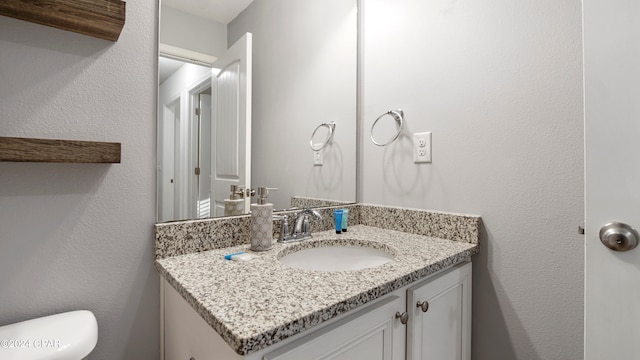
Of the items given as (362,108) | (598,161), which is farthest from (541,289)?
(362,108)

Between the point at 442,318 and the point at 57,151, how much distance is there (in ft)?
3.74

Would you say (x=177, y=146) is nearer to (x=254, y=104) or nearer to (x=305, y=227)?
(x=254, y=104)

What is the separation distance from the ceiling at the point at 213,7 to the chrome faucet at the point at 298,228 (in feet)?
2.44

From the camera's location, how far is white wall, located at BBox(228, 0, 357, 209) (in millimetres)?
1159

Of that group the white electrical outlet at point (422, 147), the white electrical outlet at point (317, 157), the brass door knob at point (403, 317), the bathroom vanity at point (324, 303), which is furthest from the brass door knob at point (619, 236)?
the white electrical outlet at point (317, 157)

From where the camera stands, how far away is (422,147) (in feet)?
3.99

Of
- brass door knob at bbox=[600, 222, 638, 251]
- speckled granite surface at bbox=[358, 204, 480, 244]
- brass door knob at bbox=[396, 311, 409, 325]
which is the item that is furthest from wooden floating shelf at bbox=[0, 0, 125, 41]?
brass door knob at bbox=[600, 222, 638, 251]

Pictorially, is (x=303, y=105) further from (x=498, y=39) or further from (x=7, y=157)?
(x=7, y=157)

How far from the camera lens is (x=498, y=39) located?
1.03 metres

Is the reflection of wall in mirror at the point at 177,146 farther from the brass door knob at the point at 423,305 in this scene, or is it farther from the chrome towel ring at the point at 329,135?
the brass door knob at the point at 423,305

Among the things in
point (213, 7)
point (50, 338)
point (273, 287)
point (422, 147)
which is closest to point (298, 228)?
point (273, 287)

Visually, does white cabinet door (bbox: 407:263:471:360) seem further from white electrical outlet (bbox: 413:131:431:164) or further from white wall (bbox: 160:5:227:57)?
white wall (bbox: 160:5:227:57)

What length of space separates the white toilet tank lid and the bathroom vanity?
190 mm

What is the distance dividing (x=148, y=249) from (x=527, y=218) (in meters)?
1.19
